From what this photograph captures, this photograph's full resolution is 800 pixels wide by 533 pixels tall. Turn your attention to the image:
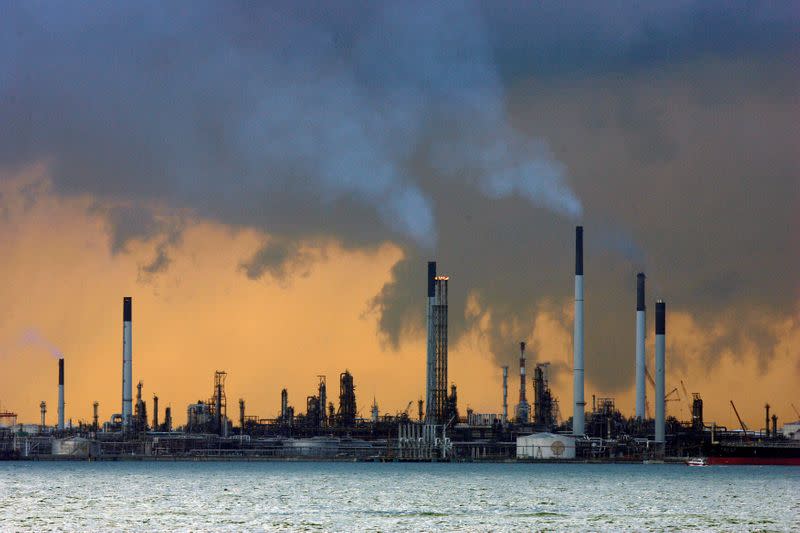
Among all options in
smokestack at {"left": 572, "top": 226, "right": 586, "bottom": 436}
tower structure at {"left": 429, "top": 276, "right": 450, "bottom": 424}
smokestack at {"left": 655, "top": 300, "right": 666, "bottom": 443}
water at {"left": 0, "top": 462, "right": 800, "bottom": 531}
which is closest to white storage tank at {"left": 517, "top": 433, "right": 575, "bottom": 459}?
smokestack at {"left": 572, "top": 226, "right": 586, "bottom": 436}

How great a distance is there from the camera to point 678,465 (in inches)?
7682

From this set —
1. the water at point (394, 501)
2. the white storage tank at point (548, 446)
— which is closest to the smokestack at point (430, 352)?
the white storage tank at point (548, 446)

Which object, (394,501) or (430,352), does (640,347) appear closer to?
(430,352)

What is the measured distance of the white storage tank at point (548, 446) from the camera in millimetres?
187500

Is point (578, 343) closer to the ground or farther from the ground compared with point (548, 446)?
farther from the ground

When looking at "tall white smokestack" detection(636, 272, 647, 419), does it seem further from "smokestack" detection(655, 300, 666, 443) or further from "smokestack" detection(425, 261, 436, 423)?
"smokestack" detection(425, 261, 436, 423)

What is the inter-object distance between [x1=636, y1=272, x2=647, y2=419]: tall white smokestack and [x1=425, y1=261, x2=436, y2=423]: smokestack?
22.3 metres

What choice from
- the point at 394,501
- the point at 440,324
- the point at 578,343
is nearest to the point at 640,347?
the point at 578,343

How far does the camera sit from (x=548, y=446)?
7426 inches

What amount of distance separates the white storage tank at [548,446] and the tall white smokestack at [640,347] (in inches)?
385

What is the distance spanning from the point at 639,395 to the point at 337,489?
8024 centimetres

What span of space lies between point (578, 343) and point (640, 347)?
13.0m

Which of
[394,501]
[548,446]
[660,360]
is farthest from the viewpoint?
[548,446]

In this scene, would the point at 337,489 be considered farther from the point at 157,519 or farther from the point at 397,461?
the point at 397,461
